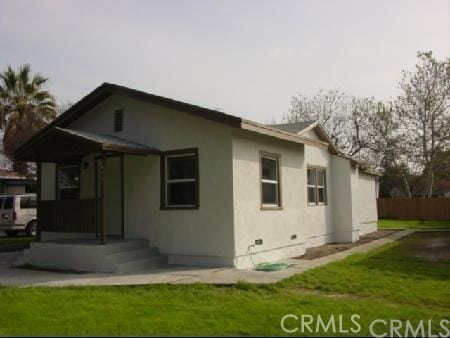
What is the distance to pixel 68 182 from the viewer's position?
47.4 ft

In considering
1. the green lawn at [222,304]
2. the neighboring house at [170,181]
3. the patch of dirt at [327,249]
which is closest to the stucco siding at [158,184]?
the neighboring house at [170,181]

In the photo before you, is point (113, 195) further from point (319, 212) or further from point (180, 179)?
point (319, 212)

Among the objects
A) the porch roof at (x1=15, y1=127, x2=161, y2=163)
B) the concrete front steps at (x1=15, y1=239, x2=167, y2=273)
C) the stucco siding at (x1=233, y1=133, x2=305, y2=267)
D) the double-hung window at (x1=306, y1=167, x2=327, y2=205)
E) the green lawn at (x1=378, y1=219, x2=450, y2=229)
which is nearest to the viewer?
the concrete front steps at (x1=15, y1=239, x2=167, y2=273)

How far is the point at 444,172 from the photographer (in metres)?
37.8

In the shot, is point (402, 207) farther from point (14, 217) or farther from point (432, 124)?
point (14, 217)

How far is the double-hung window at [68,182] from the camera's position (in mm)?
14203

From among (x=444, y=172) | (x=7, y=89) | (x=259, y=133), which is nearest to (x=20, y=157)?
(x=259, y=133)

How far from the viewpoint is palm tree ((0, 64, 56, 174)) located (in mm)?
26516

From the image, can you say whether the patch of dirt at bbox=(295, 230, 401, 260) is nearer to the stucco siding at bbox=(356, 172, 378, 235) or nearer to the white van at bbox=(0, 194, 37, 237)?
the stucco siding at bbox=(356, 172, 378, 235)

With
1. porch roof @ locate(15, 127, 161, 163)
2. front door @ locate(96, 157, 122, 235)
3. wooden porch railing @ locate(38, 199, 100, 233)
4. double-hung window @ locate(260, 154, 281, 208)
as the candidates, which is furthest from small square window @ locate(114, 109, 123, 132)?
double-hung window @ locate(260, 154, 281, 208)

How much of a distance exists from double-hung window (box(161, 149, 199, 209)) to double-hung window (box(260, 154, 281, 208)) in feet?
5.83

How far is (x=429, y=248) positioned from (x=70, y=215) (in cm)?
1049

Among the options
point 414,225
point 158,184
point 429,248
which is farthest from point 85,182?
point 414,225

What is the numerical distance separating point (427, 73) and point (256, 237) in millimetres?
27304
